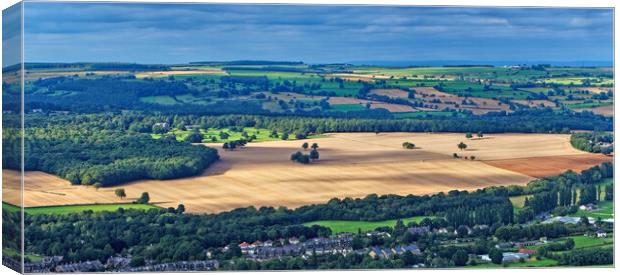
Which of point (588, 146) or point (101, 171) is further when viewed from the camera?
point (588, 146)

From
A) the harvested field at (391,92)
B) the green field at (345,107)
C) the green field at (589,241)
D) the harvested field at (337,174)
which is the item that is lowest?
the green field at (589,241)

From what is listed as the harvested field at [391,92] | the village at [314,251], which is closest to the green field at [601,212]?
the village at [314,251]

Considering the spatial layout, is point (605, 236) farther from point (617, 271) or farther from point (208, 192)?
point (208, 192)

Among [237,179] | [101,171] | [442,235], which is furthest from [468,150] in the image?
[101,171]

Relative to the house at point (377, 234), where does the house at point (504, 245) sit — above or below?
below

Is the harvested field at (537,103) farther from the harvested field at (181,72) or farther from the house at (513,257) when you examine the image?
the harvested field at (181,72)

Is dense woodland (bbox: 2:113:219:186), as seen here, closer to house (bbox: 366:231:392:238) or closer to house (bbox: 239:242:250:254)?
house (bbox: 239:242:250:254)

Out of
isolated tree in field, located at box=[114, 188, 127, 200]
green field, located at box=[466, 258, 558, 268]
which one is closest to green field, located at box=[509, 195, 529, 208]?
green field, located at box=[466, 258, 558, 268]
